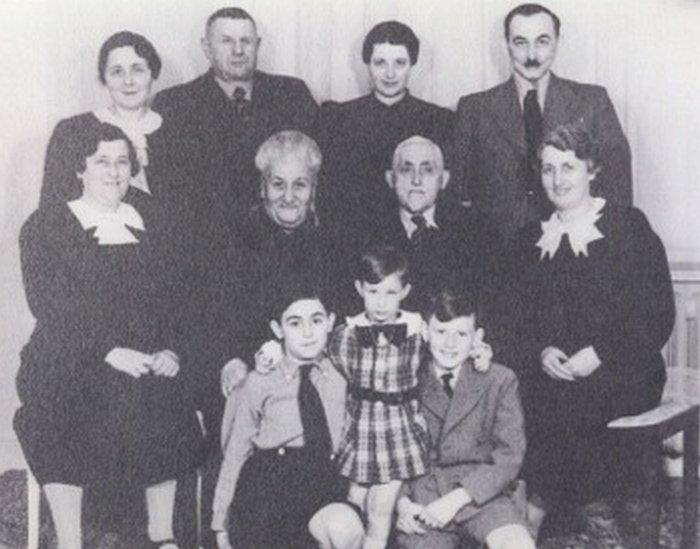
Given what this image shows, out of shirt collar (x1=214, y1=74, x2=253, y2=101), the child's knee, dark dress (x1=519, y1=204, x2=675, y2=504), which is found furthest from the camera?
shirt collar (x1=214, y1=74, x2=253, y2=101)

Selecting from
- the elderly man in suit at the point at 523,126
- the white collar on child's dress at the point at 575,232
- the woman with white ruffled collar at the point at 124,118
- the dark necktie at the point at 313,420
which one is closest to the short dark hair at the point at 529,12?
the elderly man in suit at the point at 523,126

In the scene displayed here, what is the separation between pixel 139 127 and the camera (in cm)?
200

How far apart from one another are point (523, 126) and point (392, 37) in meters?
0.31

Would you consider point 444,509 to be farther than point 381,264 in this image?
No

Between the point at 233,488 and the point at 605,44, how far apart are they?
3.68 ft

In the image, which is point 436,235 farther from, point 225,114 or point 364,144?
point 225,114

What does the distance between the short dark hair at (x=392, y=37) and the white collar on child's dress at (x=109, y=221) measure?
561 mm

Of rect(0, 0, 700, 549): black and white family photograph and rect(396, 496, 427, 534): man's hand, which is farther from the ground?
rect(0, 0, 700, 549): black and white family photograph

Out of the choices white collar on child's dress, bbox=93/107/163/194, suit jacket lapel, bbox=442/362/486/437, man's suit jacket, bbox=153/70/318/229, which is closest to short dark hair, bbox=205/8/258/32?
man's suit jacket, bbox=153/70/318/229

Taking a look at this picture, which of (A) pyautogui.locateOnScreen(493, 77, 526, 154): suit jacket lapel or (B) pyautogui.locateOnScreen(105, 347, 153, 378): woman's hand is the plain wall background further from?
(B) pyautogui.locateOnScreen(105, 347, 153, 378): woman's hand

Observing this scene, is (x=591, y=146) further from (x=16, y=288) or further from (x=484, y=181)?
(x=16, y=288)

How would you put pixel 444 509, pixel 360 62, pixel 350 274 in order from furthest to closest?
pixel 360 62 → pixel 350 274 → pixel 444 509

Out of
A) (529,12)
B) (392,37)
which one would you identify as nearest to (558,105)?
(529,12)

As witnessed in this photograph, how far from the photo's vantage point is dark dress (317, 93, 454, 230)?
198cm
